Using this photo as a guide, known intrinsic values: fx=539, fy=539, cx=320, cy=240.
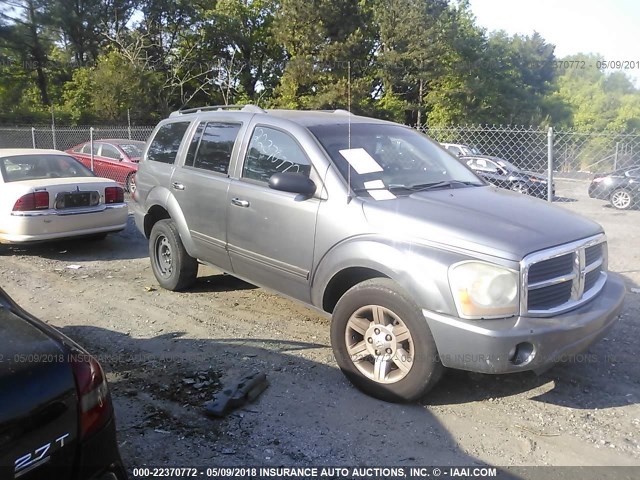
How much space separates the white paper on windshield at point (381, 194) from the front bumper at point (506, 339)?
929 mm

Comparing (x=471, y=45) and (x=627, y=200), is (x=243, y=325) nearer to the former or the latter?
(x=627, y=200)

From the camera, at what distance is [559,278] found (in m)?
3.32

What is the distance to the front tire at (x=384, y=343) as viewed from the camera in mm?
3361

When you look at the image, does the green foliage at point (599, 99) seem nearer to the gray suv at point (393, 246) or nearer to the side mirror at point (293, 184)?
the gray suv at point (393, 246)

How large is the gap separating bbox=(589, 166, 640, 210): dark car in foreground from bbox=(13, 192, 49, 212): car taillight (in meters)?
12.9

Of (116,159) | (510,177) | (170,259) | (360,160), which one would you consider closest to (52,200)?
(170,259)

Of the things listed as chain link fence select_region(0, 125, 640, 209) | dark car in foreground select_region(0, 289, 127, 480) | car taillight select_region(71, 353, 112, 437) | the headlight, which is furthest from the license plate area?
chain link fence select_region(0, 125, 640, 209)

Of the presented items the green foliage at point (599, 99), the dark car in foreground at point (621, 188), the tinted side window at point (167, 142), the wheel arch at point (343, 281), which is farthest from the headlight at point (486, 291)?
the green foliage at point (599, 99)

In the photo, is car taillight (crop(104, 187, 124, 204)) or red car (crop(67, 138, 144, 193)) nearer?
car taillight (crop(104, 187, 124, 204))

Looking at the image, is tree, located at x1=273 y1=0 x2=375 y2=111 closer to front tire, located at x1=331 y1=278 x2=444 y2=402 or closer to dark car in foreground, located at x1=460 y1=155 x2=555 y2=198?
dark car in foreground, located at x1=460 y1=155 x2=555 y2=198

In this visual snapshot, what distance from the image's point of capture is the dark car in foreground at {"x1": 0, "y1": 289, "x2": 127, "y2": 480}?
181 cm

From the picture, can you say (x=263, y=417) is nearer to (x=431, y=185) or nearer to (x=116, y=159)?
(x=431, y=185)

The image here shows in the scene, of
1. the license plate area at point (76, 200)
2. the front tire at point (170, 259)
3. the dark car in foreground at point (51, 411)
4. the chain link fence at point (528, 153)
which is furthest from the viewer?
the chain link fence at point (528, 153)

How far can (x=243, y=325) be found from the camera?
16.2ft
